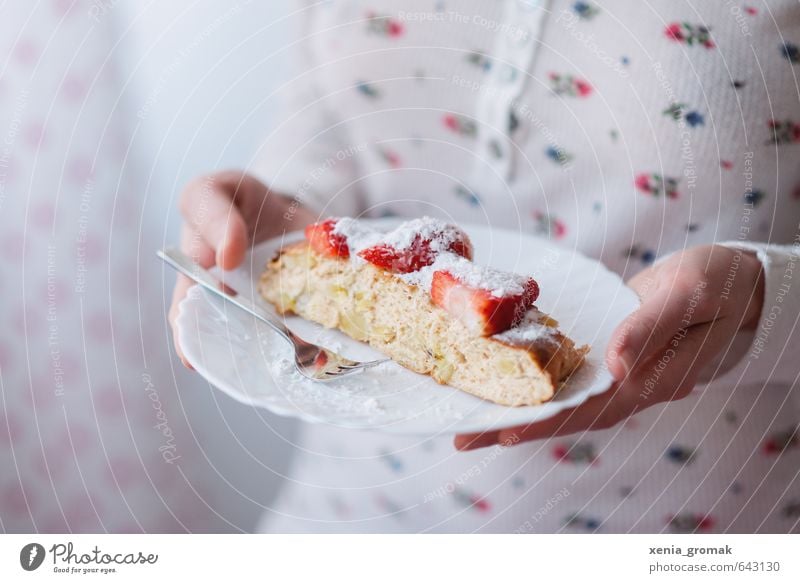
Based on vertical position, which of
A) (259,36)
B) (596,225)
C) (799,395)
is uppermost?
(259,36)

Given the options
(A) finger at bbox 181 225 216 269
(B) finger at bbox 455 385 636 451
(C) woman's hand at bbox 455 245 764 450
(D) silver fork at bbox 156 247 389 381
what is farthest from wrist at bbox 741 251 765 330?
(A) finger at bbox 181 225 216 269

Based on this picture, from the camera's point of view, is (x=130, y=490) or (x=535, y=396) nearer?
(x=535, y=396)

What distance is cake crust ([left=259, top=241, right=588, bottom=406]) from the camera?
0.39m

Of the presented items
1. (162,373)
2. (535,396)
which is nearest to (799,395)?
(535,396)

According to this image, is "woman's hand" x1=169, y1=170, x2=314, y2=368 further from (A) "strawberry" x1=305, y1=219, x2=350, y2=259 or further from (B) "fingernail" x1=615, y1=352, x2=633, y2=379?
(B) "fingernail" x1=615, y1=352, x2=633, y2=379

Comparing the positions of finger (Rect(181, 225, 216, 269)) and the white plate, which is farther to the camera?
finger (Rect(181, 225, 216, 269))

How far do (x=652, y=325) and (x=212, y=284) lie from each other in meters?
0.28

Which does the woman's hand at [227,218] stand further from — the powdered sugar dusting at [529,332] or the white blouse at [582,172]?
the powdered sugar dusting at [529,332]

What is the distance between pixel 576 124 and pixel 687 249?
0.11m

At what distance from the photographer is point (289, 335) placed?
0.45 meters

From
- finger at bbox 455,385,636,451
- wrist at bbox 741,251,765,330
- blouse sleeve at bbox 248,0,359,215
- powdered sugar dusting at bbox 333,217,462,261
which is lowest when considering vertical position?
finger at bbox 455,385,636,451

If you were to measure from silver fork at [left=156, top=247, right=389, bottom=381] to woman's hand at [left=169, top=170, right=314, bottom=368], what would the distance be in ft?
0.05
